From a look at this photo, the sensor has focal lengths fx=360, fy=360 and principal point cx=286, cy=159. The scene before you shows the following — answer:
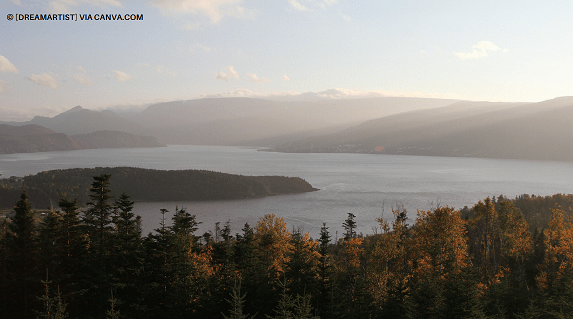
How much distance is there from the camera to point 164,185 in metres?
154

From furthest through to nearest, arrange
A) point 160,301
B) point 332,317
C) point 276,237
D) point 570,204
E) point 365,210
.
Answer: point 365,210 → point 570,204 → point 276,237 → point 160,301 → point 332,317

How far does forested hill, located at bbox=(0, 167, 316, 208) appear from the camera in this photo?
472 feet

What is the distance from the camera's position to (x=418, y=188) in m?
166

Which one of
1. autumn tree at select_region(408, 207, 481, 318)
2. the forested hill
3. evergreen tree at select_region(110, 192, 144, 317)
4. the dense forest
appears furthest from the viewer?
the forested hill

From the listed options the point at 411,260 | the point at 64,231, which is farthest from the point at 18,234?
the point at 411,260

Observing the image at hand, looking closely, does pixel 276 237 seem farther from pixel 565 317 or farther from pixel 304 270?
pixel 565 317

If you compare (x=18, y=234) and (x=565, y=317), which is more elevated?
(x=18, y=234)

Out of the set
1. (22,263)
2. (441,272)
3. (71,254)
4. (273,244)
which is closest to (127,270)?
(71,254)

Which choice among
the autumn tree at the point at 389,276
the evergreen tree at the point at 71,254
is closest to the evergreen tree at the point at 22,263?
the evergreen tree at the point at 71,254

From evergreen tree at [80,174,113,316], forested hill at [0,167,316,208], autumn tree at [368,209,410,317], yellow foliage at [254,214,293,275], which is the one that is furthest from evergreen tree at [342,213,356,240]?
forested hill at [0,167,316,208]

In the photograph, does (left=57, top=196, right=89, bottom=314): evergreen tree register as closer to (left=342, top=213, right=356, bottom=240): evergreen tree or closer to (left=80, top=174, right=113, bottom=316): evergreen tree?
(left=80, top=174, right=113, bottom=316): evergreen tree

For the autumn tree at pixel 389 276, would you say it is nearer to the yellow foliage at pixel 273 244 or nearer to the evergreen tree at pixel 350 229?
the yellow foliage at pixel 273 244

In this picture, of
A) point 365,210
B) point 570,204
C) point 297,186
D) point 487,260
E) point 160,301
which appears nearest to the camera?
point 160,301

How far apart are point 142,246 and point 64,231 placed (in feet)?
22.7
